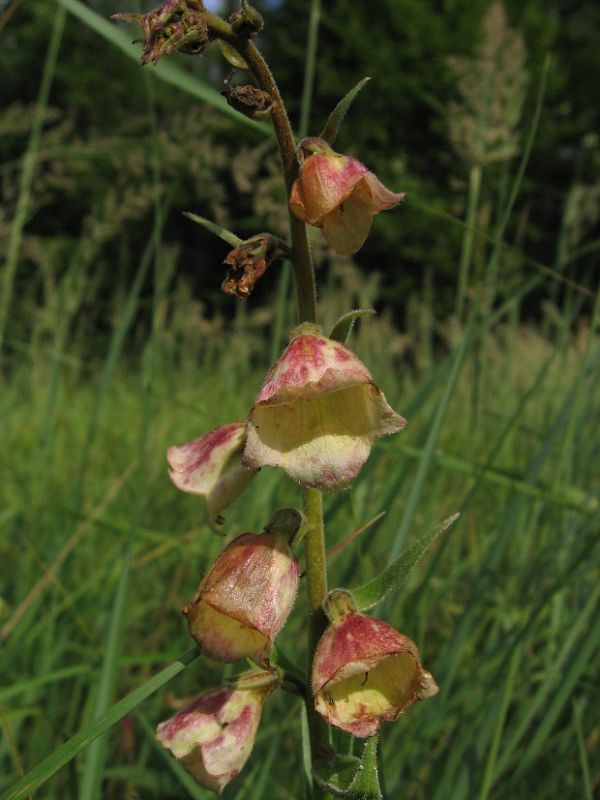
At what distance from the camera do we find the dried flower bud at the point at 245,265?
2.66 feet

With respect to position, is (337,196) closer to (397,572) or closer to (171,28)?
(171,28)

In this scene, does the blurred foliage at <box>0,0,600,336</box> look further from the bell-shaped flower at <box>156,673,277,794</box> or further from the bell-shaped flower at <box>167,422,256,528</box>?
the bell-shaped flower at <box>156,673,277,794</box>

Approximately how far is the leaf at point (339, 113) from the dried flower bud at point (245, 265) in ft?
0.41

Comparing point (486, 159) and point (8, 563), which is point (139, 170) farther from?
point (8, 563)

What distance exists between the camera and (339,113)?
2.72 ft

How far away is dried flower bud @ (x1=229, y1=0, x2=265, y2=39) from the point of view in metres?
0.79

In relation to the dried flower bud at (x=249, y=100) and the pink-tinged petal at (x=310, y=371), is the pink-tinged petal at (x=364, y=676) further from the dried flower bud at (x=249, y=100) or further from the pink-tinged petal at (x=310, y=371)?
the dried flower bud at (x=249, y=100)

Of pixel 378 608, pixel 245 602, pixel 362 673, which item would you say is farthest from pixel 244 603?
pixel 378 608

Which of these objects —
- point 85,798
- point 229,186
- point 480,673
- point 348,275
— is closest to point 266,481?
point 480,673

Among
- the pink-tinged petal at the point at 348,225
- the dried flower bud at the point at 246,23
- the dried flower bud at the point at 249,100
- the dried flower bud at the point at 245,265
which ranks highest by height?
the dried flower bud at the point at 246,23

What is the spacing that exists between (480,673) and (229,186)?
17.0ft

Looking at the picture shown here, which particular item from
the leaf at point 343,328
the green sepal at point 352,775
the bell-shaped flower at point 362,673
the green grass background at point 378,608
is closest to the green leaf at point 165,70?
the green grass background at point 378,608

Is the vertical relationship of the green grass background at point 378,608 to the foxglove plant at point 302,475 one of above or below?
below

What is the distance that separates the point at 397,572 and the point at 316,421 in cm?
→ 17
